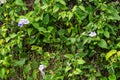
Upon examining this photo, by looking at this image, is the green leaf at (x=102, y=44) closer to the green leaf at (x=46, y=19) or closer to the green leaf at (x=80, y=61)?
the green leaf at (x=80, y=61)

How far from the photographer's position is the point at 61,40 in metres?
2.61

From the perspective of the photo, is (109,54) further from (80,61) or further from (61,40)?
(61,40)

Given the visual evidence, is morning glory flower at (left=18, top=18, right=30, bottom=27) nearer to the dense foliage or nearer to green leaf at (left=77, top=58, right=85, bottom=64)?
the dense foliage

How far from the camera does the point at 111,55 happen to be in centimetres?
241

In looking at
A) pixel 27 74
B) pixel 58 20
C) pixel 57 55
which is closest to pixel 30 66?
pixel 27 74

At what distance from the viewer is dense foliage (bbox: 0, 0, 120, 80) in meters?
2.43

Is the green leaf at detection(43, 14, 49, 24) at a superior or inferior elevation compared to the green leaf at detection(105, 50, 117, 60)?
superior

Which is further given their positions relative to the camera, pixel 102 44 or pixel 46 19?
pixel 46 19

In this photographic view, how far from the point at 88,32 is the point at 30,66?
0.53 meters

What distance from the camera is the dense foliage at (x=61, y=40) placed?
7.97 feet

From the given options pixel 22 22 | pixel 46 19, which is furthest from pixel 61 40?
pixel 22 22

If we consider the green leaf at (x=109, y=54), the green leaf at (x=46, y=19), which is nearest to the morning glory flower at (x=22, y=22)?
the green leaf at (x=46, y=19)

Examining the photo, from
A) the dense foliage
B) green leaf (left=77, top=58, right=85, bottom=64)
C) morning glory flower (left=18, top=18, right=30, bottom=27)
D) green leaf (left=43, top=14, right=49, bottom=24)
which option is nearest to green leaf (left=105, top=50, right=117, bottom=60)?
the dense foliage

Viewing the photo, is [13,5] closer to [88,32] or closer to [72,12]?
[72,12]
